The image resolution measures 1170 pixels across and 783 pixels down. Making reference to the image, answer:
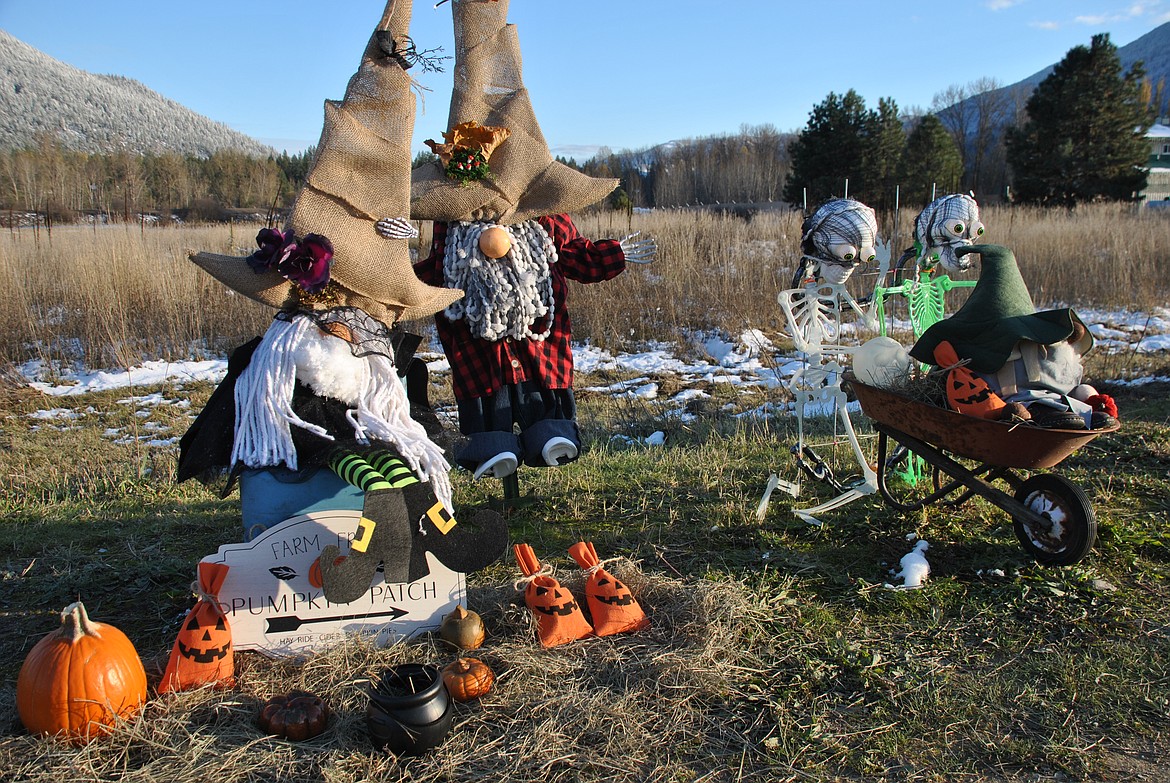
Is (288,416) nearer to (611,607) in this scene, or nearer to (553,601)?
(553,601)

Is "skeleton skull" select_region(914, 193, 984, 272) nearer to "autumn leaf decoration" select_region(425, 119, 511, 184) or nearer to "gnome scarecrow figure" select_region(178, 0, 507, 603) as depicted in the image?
"autumn leaf decoration" select_region(425, 119, 511, 184)

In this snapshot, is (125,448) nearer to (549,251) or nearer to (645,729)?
(549,251)

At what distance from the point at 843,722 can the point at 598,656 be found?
2.60 ft

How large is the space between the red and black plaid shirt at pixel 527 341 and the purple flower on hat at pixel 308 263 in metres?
0.92

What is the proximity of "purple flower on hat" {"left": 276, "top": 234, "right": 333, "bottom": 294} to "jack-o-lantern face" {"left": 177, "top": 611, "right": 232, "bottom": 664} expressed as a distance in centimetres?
111

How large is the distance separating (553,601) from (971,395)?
1.69 metres

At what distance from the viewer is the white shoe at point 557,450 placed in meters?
3.45

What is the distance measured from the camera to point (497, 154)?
3.39 meters

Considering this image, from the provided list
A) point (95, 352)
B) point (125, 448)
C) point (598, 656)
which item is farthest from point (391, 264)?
point (95, 352)

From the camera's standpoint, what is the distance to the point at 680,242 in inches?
438

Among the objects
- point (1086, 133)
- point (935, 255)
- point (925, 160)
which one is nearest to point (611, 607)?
point (935, 255)

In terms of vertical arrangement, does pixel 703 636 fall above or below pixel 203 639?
below

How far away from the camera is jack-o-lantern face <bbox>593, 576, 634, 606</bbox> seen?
8.83 ft

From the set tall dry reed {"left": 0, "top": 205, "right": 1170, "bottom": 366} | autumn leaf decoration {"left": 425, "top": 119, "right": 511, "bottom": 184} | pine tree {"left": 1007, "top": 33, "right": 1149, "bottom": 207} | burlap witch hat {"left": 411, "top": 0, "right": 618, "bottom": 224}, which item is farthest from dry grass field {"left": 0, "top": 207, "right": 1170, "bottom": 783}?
pine tree {"left": 1007, "top": 33, "right": 1149, "bottom": 207}
